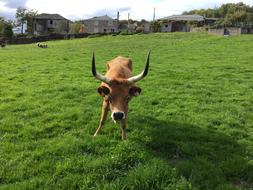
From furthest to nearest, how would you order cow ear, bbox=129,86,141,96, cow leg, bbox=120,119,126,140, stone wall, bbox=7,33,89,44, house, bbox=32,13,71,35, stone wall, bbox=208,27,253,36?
1. house, bbox=32,13,71,35
2. stone wall, bbox=7,33,89,44
3. stone wall, bbox=208,27,253,36
4. cow leg, bbox=120,119,126,140
5. cow ear, bbox=129,86,141,96

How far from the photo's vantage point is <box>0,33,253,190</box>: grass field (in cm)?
616

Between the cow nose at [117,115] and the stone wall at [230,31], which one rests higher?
the stone wall at [230,31]

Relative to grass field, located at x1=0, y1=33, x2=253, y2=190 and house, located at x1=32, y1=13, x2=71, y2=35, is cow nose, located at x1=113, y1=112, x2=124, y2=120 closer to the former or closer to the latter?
grass field, located at x1=0, y1=33, x2=253, y2=190

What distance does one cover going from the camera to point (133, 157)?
692cm

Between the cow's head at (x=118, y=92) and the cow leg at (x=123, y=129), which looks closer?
the cow's head at (x=118, y=92)

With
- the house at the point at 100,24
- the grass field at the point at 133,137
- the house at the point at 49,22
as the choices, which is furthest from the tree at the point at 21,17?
the grass field at the point at 133,137

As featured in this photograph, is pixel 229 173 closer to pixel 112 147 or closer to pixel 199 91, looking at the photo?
pixel 112 147

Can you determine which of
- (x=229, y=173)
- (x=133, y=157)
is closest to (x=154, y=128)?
(x=133, y=157)

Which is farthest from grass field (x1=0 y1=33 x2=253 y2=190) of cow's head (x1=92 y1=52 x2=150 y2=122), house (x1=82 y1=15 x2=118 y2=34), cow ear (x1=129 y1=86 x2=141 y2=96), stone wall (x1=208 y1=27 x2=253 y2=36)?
house (x1=82 y1=15 x2=118 y2=34)

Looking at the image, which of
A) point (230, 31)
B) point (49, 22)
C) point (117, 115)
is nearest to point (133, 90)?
point (117, 115)

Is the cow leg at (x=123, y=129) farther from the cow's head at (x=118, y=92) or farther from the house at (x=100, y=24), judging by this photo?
the house at (x=100, y=24)

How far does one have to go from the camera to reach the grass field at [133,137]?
6.16m

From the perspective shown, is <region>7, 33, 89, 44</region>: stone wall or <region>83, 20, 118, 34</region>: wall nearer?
<region>7, 33, 89, 44</region>: stone wall

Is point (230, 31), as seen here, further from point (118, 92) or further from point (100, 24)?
point (100, 24)
